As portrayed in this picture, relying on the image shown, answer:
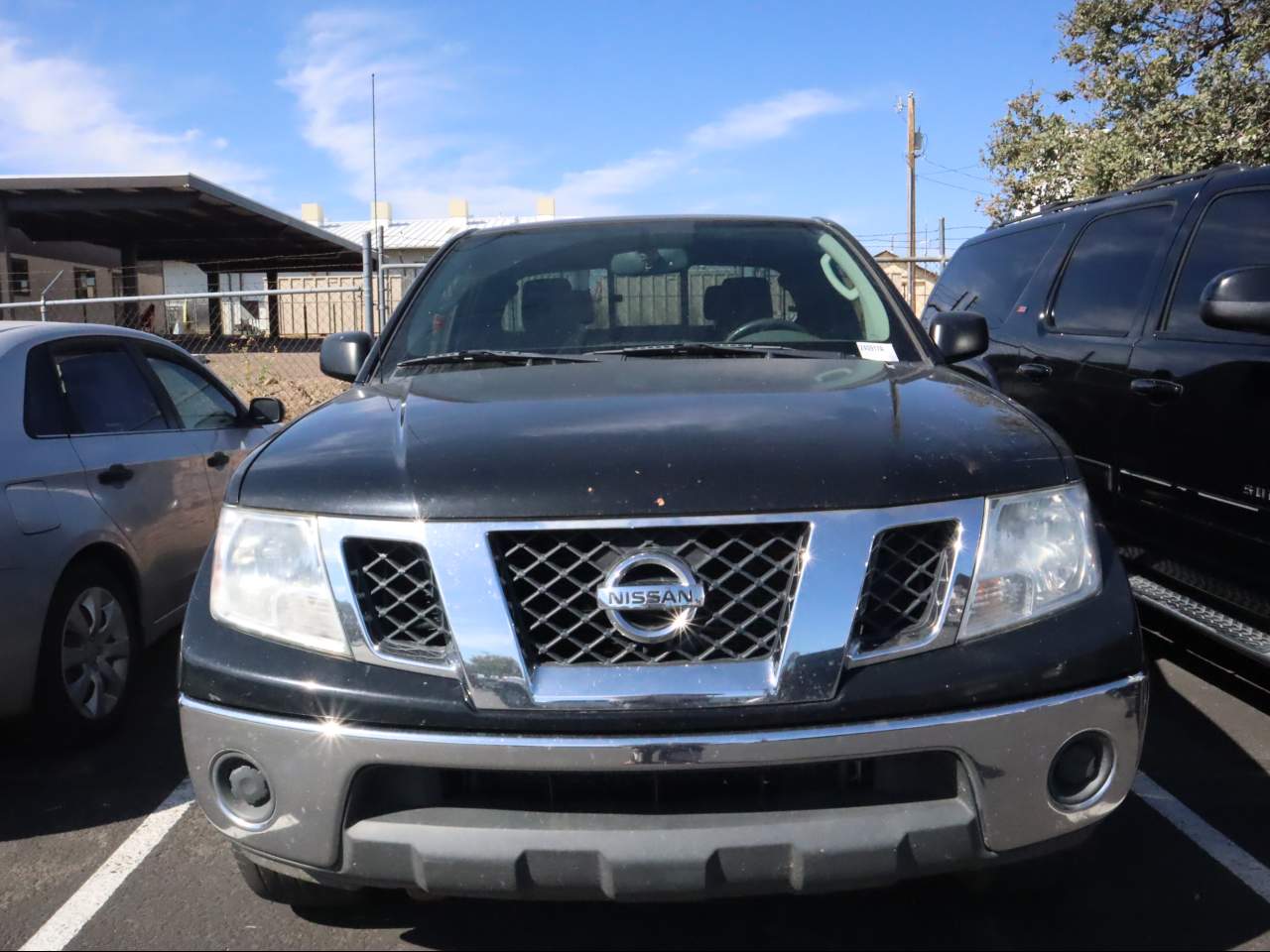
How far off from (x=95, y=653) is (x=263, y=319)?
19600mm

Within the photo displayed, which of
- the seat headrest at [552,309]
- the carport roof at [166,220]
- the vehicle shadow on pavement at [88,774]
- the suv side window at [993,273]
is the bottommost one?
the vehicle shadow on pavement at [88,774]

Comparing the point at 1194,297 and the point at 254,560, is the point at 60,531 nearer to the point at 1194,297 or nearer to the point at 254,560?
the point at 254,560

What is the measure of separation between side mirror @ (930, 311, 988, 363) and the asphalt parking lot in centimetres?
146

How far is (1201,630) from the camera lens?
377 centimetres

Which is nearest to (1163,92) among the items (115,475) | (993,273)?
(993,273)

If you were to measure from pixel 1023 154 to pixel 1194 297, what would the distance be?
49.2 feet

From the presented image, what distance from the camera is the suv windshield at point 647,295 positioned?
3.45m

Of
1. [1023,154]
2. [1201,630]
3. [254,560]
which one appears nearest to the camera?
[254,560]

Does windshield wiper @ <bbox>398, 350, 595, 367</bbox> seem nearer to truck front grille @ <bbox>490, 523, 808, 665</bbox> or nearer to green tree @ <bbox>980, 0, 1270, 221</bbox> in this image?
truck front grille @ <bbox>490, 523, 808, 665</bbox>

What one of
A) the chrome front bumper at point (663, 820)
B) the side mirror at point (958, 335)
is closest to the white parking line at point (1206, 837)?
the chrome front bumper at point (663, 820)

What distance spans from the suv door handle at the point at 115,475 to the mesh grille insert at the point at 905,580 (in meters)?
3.19

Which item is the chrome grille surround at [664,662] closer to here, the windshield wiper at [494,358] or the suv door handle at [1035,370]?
the windshield wiper at [494,358]

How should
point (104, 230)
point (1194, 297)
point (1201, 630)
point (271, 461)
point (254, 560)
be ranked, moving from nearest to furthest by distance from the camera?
1. point (254, 560)
2. point (271, 461)
3. point (1201, 630)
4. point (1194, 297)
5. point (104, 230)

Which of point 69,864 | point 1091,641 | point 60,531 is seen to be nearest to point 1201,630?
point 1091,641
